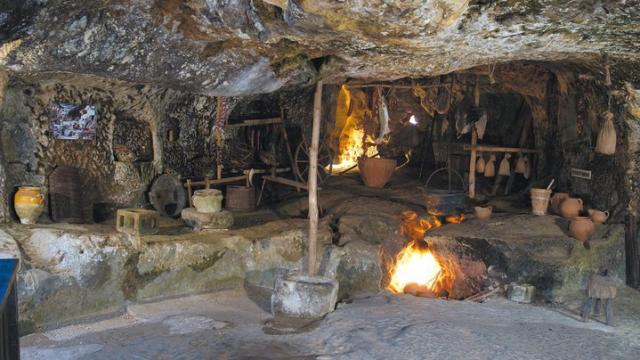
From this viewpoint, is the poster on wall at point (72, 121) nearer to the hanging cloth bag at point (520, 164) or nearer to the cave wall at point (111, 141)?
the cave wall at point (111, 141)

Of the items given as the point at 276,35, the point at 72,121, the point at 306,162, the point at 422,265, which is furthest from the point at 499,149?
the point at 72,121

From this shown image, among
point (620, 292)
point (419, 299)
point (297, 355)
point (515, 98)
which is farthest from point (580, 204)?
point (297, 355)

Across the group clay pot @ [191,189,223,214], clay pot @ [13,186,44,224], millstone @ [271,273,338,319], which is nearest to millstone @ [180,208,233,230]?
clay pot @ [191,189,223,214]

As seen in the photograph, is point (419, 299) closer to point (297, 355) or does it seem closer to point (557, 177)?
point (297, 355)

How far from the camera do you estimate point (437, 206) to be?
35.7ft

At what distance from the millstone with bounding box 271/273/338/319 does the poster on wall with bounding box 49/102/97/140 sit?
3.93 m

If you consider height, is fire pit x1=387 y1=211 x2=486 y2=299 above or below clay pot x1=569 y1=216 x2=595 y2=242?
below

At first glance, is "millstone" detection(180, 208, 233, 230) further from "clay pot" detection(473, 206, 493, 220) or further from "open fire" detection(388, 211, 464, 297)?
"clay pot" detection(473, 206, 493, 220)

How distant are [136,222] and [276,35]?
141 inches

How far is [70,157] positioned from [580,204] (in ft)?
27.3

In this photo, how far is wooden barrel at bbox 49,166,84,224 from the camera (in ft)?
28.5

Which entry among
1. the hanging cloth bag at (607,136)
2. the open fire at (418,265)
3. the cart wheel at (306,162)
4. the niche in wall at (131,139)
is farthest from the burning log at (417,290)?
the niche in wall at (131,139)

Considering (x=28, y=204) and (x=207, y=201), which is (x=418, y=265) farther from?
(x=28, y=204)

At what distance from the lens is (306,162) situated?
1348 centimetres
